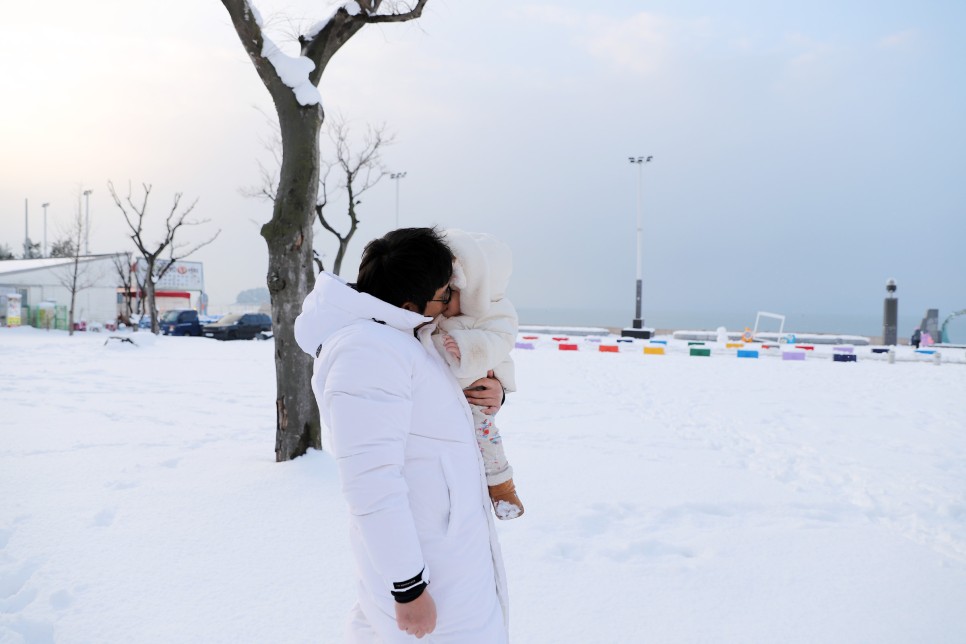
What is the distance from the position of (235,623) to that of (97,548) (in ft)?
4.00

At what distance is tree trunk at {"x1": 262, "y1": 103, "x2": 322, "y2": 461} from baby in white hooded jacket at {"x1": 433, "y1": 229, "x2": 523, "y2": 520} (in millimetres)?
3461

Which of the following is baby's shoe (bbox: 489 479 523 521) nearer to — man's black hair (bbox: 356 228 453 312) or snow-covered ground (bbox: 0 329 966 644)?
man's black hair (bbox: 356 228 453 312)

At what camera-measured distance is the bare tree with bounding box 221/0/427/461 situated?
5.28 meters

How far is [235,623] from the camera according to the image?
2895mm

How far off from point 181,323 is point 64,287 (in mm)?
11073

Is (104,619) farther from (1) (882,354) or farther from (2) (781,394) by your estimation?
(1) (882,354)

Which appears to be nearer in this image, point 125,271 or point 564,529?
point 564,529

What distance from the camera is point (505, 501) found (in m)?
2.17

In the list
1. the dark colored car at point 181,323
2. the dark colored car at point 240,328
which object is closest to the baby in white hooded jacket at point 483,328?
the dark colored car at point 240,328

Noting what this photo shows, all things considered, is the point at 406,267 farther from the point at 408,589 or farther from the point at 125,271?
the point at 125,271

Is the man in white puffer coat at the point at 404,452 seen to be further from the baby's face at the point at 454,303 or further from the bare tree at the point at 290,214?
the bare tree at the point at 290,214

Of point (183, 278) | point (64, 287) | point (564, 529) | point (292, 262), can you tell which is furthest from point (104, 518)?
point (183, 278)

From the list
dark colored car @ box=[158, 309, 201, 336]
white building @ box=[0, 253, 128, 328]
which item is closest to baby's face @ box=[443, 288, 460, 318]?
dark colored car @ box=[158, 309, 201, 336]

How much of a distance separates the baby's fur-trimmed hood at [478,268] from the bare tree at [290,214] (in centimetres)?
358
